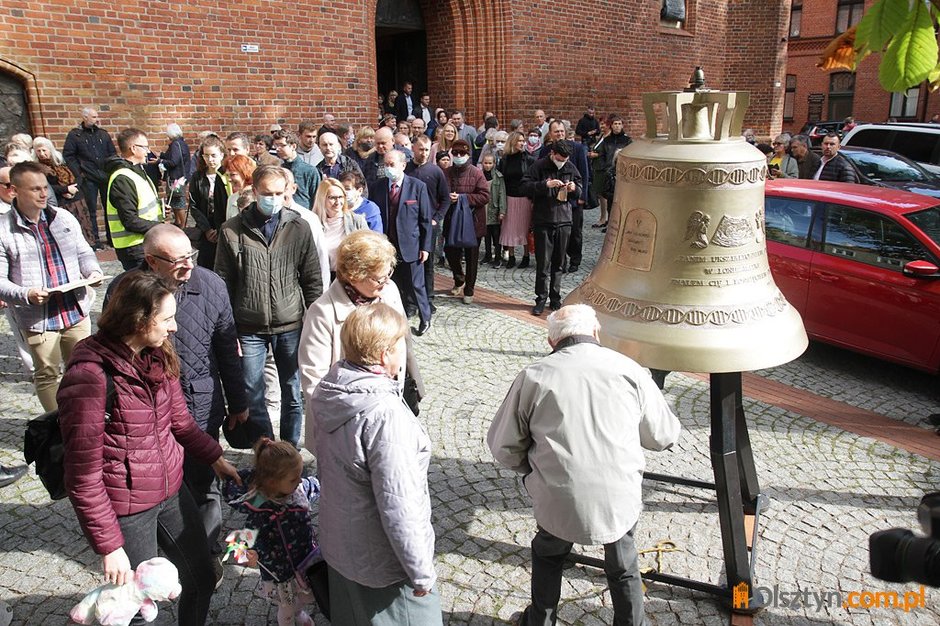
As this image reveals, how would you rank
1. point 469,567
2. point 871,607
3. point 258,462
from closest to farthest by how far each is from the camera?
point 258,462 → point 871,607 → point 469,567

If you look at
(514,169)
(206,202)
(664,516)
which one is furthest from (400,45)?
(664,516)

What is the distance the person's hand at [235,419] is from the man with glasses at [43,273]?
1.28m

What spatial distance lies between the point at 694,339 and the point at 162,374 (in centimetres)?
190

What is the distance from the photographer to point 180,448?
2.77 metres

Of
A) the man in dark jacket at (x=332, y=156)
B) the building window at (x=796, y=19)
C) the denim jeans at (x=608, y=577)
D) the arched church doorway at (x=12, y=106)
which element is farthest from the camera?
the building window at (x=796, y=19)

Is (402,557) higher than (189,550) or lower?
higher

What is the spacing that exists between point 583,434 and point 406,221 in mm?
4598

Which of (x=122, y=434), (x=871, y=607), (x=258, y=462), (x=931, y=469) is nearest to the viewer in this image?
(x=122, y=434)

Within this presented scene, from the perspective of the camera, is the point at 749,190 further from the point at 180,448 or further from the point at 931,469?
the point at 931,469

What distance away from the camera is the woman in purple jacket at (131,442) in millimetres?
2320

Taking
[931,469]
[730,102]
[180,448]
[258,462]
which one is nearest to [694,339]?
[730,102]

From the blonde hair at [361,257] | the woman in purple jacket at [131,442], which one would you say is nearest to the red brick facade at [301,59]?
the blonde hair at [361,257]

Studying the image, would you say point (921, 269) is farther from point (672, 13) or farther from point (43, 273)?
point (672, 13)

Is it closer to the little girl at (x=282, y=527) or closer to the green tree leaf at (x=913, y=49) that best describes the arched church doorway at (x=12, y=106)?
the little girl at (x=282, y=527)
